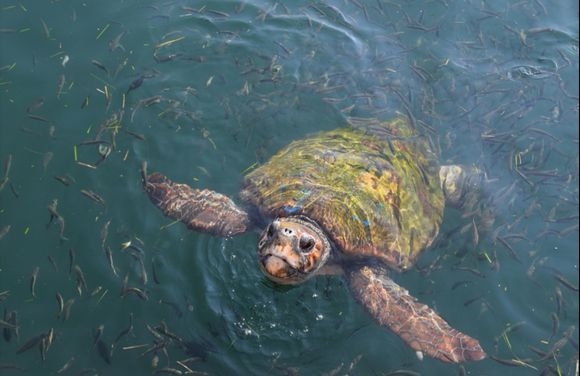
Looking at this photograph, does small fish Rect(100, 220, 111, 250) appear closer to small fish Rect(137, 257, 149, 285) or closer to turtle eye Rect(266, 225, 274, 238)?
small fish Rect(137, 257, 149, 285)

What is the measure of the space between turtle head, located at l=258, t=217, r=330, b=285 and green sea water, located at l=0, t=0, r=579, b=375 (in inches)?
25.8

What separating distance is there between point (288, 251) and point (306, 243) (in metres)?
0.18

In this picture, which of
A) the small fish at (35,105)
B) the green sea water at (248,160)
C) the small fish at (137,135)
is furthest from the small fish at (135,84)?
the small fish at (35,105)

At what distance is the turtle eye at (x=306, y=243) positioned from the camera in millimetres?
4146

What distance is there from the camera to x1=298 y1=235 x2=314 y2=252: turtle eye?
4.15 m

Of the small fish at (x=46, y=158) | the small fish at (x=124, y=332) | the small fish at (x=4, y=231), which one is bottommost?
the small fish at (x=124, y=332)

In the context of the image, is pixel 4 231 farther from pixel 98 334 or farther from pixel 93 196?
pixel 98 334

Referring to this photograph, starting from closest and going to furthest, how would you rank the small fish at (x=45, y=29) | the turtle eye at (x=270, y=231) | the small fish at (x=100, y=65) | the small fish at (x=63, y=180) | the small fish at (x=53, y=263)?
1. the turtle eye at (x=270, y=231)
2. the small fish at (x=53, y=263)
3. the small fish at (x=63, y=180)
4. the small fish at (x=100, y=65)
5. the small fish at (x=45, y=29)

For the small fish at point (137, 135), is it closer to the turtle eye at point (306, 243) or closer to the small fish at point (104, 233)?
the small fish at point (104, 233)

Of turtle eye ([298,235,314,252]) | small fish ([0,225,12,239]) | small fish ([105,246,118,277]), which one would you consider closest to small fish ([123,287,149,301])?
small fish ([105,246,118,277])

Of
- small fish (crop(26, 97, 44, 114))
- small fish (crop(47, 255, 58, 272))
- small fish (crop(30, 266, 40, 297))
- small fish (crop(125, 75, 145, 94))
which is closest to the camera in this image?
small fish (crop(30, 266, 40, 297))

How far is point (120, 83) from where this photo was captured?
6176mm

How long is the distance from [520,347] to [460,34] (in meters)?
5.04

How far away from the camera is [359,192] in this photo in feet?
15.9
